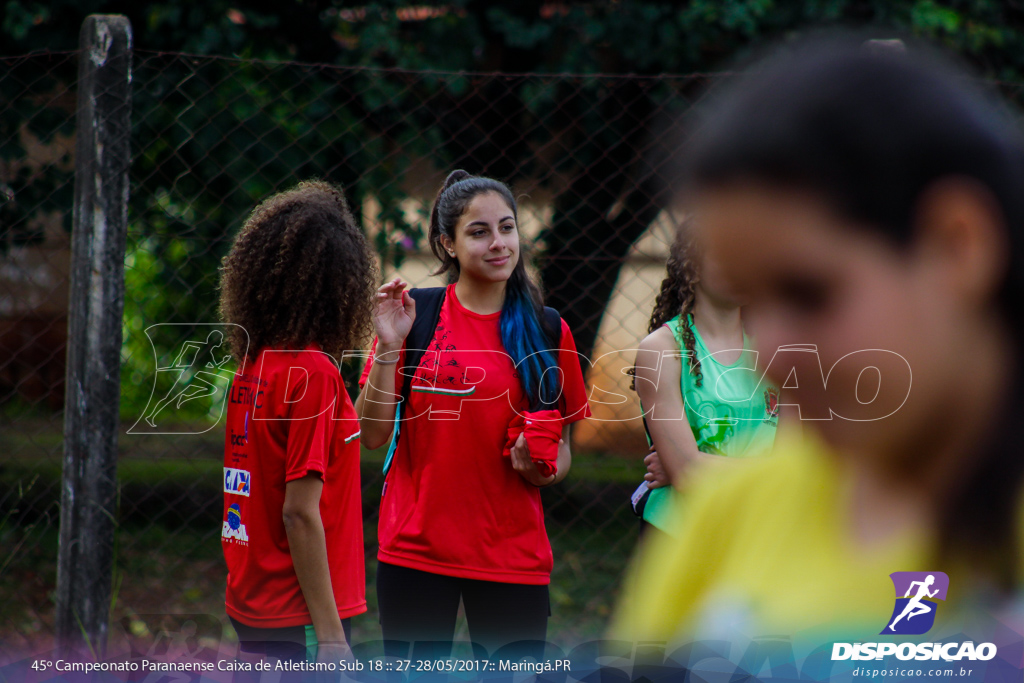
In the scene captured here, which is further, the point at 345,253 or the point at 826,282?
the point at 345,253

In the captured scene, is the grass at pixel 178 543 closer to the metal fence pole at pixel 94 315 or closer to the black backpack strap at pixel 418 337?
the metal fence pole at pixel 94 315

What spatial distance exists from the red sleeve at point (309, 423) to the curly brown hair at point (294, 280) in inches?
5.0

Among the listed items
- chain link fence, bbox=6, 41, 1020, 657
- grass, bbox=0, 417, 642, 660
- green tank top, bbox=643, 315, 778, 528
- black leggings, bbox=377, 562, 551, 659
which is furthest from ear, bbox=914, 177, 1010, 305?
grass, bbox=0, 417, 642, 660

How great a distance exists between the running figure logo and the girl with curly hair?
56.3 inches

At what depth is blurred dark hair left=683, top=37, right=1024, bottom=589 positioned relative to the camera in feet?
1.55

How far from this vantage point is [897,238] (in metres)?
0.48

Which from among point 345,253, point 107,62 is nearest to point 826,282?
point 345,253

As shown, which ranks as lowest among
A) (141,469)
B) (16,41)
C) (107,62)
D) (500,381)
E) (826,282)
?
(141,469)

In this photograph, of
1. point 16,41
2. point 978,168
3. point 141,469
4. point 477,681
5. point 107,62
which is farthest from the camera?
point 141,469

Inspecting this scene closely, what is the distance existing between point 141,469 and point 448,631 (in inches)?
142

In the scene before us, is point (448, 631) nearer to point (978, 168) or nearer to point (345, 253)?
point (345, 253)

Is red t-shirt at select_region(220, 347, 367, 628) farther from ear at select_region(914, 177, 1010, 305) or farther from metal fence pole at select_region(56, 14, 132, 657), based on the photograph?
ear at select_region(914, 177, 1010, 305)

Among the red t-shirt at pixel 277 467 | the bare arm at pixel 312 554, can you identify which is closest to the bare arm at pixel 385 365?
the red t-shirt at pixel 277 467

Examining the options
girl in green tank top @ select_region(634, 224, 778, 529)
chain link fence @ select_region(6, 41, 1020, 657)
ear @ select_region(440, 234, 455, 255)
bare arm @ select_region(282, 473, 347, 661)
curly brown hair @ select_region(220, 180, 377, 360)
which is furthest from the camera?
chain link fence @ select_region(6, 41, 1020, 657)
